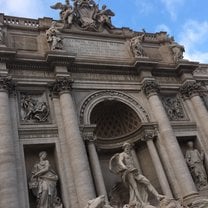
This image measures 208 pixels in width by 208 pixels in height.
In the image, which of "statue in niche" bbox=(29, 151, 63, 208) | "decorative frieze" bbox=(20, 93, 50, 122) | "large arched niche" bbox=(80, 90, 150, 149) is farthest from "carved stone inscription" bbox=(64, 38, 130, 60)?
"statue in niche" bbox=(29, 151, 63, 208)

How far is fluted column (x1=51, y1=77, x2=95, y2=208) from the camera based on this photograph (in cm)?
1288

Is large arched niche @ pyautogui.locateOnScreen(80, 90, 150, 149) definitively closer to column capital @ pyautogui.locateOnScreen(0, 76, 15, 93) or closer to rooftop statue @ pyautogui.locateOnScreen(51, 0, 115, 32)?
column capital @ pyautogui.locateOnScreen(0, 76, 15, 93)

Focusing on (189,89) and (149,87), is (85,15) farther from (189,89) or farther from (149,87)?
(189,89)

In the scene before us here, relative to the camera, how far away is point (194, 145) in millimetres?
17188

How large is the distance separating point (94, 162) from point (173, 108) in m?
6.05

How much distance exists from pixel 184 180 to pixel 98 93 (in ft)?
18.9

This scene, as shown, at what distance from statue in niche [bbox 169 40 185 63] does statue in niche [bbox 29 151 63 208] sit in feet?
33.0

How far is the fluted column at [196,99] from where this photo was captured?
57.2 feet

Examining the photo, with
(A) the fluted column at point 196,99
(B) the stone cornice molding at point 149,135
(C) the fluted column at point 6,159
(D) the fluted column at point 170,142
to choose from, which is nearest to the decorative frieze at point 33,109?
(C) the fluted column at point 6,159

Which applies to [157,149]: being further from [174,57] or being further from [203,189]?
[174,57]

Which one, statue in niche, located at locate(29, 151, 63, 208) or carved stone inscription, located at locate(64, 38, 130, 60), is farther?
carved stone inscription, located at locate(64, 38, 130, 60)

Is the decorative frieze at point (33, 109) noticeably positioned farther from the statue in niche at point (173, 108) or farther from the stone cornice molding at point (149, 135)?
the statue in niche at point (173, 108)

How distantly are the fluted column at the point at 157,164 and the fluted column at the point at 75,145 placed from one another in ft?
11.5

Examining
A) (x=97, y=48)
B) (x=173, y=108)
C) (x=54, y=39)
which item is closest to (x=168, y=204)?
(x=173, y=108)
